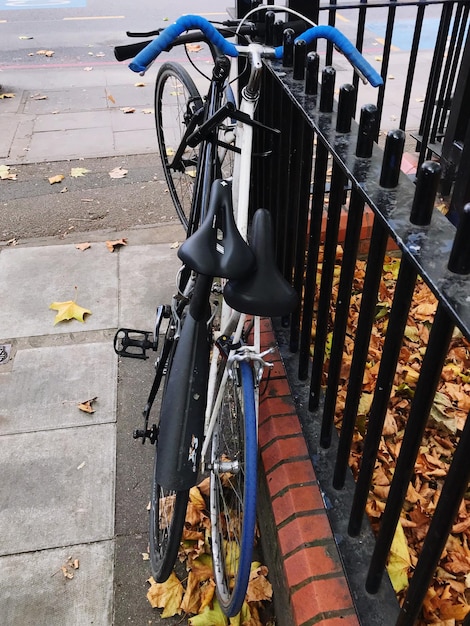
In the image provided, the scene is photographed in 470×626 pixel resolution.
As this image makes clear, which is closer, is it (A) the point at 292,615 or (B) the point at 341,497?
(A) the point at 292,615

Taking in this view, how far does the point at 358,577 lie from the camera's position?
5.63ft

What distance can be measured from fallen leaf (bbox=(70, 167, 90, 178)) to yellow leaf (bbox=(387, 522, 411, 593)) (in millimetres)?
4104

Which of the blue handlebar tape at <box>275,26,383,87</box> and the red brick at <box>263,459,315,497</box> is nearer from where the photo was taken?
the blue handlebar tape at <box>275,26,383,87</box>

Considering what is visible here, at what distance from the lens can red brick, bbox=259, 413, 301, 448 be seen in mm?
2158

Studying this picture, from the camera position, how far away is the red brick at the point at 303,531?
183cm

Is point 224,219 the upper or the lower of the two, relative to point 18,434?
upper

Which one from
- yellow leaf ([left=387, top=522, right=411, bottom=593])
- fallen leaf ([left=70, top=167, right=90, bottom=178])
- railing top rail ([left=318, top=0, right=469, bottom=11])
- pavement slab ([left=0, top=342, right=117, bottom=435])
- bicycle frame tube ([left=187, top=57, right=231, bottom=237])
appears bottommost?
fallen leaf ([left=70, top=167, right=90, bottom=178])

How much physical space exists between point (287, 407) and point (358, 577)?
70 centimetres

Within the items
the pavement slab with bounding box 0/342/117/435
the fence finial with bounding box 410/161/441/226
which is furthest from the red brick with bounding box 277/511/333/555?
the pavement slab with bounding box 0/342/117/435

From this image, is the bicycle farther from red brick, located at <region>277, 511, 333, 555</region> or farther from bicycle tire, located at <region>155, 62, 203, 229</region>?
bicycle tire, located at <region>155, 62, 203, 229</region>

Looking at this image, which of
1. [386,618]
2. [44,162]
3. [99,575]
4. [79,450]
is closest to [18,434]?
[79,450]

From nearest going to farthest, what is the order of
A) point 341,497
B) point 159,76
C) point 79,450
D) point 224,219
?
point 224,219, point 341,497, point 79,450, point 159,76

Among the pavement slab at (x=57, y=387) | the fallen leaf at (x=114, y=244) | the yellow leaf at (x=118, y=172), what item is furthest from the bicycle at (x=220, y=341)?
the yellow leaf at (x=118, y=172)

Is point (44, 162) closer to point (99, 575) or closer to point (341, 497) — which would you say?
point (99, 575)
